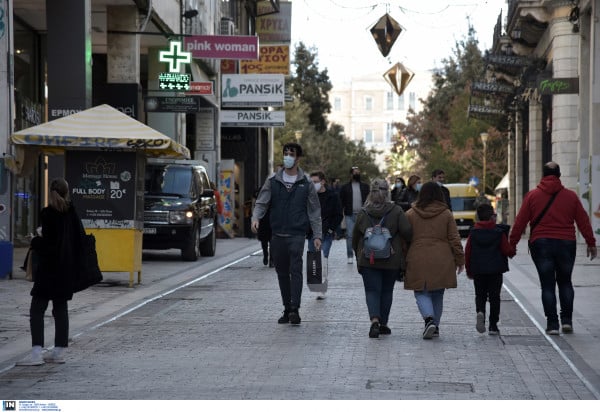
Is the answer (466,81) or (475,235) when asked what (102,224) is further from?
(466,81)

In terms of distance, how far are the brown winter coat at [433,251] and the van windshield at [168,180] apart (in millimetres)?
13202

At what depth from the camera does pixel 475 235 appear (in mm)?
12281

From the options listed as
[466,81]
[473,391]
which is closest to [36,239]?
[473,391]

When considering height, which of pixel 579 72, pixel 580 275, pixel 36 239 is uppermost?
pixel 579 72

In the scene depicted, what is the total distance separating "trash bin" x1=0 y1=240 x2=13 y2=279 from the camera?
61.9ft

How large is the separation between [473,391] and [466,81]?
62462mm

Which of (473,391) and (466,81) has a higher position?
(466,81)

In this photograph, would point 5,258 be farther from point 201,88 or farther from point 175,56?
point 201,88

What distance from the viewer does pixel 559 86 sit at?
3212 cm

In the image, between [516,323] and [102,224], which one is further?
[102,224]

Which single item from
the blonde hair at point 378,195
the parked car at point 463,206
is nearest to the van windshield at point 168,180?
the blonde hair at point 378,195

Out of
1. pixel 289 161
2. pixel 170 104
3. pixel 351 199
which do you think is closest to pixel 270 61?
pixel 170 104

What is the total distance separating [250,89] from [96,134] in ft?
69.7

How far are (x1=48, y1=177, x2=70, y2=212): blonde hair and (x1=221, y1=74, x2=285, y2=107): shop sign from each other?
27.3 metres
